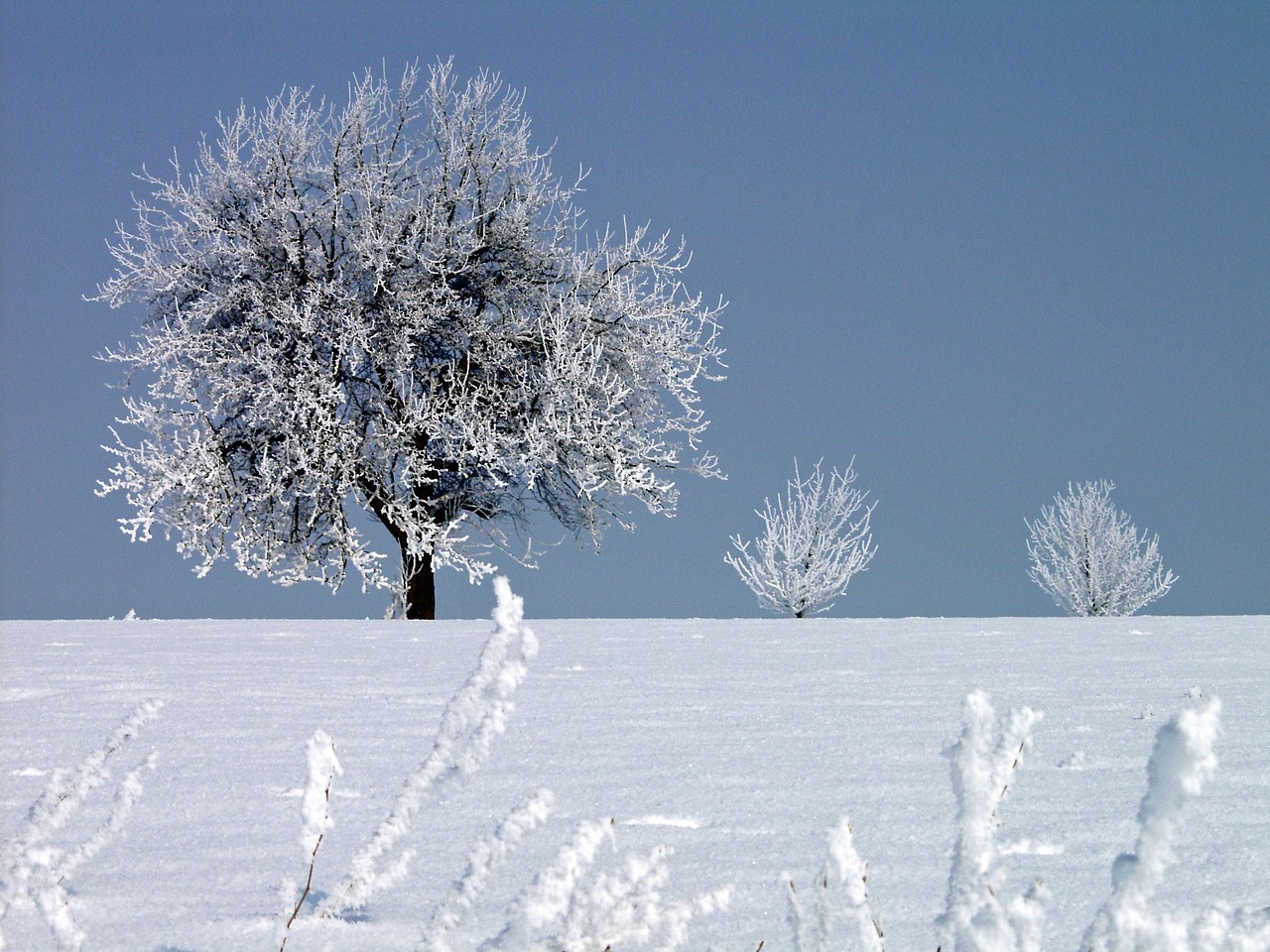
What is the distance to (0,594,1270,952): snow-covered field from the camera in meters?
1.67

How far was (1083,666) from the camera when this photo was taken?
14.7 feet

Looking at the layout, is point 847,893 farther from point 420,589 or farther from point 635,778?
point 420,589

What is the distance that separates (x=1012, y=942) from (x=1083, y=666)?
12.2 feet

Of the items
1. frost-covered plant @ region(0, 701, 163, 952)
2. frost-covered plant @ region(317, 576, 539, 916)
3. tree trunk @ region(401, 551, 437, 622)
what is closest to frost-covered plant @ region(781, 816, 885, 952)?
frost-covered plant @ region(317, 576, 539, 916)

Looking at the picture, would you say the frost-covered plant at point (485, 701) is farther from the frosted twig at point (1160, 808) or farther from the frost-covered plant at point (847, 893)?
the frosted twig at point (1160, 808)

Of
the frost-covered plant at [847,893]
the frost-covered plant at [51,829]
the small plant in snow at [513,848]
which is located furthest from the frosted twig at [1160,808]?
the frost-covered plant at [51,829]

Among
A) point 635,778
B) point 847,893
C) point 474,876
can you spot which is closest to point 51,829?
point 474,876

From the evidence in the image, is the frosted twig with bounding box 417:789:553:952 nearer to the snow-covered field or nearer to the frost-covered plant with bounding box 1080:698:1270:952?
the snow-covered field

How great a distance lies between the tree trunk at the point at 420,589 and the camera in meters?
14.7

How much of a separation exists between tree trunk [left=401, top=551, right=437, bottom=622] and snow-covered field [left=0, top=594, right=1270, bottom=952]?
9.55 meters

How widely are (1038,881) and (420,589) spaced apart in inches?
558

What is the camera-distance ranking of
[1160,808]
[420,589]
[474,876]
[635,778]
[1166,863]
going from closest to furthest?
[1160,808]
[1166,863]
[474,876]
[635,778]
[420,589]

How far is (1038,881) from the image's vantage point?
1.01 meters

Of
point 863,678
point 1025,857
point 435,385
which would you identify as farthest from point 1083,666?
point 435,385
